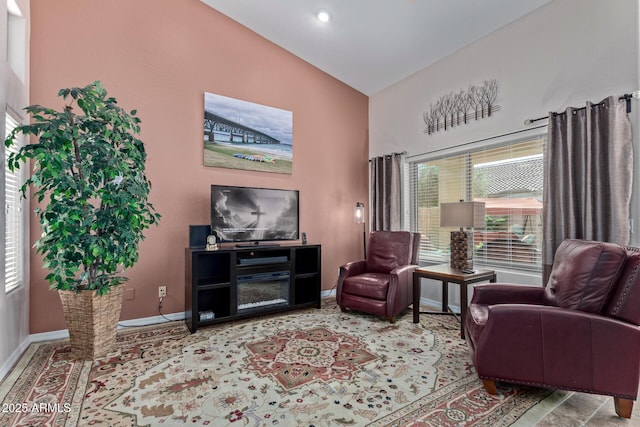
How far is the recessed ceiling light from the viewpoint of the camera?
10.8 ft

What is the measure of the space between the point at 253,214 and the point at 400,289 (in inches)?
71.6

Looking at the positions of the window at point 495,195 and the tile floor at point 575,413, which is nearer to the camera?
the tile floor at point 575,413

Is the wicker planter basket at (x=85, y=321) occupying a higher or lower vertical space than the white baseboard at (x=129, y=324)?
higher

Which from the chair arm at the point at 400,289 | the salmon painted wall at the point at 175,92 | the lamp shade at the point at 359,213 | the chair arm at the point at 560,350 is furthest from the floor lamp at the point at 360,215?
the chair arm at the point at 560,350

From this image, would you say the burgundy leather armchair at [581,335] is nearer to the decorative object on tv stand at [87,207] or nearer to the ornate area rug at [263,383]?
the ornate area rug at [263,383]

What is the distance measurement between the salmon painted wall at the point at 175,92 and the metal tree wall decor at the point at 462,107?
1.43m

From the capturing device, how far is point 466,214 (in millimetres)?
2988

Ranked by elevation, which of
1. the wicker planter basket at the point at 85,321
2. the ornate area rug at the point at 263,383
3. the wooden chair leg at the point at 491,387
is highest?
the wicker planter basket at the point at 85,321

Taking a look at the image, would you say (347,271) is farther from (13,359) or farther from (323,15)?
(13,359)

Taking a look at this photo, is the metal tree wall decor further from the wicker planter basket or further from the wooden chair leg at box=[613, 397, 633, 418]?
the wicker planter basket

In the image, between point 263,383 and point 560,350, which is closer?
point 560,350

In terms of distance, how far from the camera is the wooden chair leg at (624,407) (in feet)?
5.59

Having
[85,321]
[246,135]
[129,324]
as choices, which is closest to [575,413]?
[85,321]

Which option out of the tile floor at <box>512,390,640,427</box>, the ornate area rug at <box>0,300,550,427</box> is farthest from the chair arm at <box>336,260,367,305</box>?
the tile floor at <box>512,390,640,427</box>
